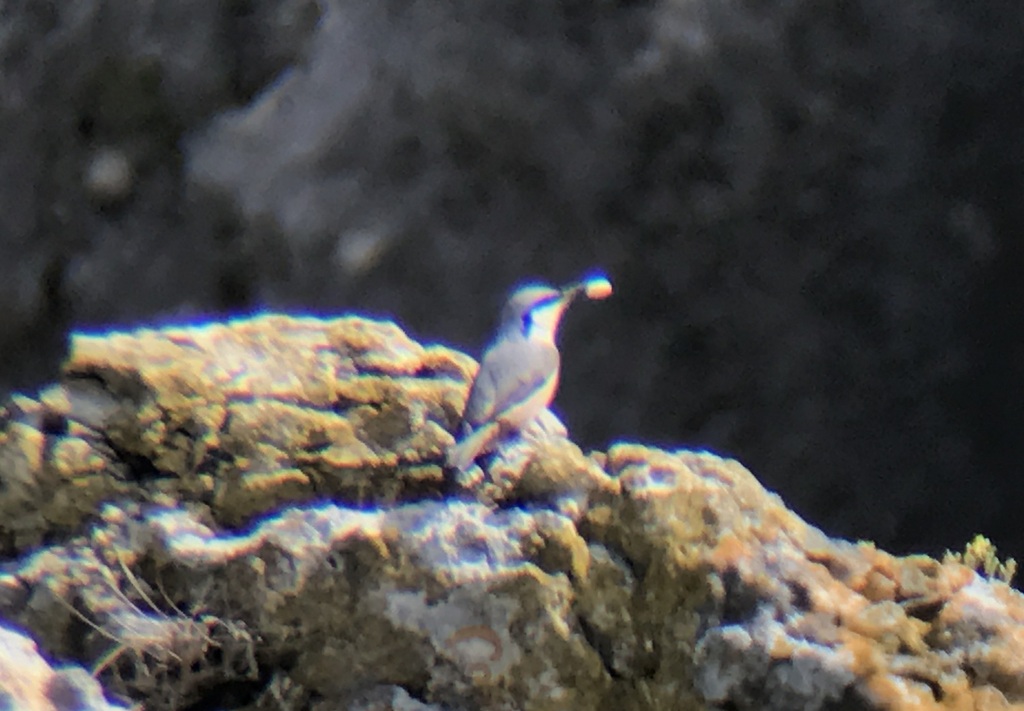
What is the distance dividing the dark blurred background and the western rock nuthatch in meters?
2.47

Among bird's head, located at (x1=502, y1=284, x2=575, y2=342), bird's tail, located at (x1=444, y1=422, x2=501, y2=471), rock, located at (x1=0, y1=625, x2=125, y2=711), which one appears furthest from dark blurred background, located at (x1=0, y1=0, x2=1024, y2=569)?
rock, located at (x1=0, y1=625, x2=125, y2=711)

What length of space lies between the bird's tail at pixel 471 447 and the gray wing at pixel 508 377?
0.02 m

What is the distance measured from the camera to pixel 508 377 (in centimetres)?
286

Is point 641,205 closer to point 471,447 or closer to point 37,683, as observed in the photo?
point 471,447

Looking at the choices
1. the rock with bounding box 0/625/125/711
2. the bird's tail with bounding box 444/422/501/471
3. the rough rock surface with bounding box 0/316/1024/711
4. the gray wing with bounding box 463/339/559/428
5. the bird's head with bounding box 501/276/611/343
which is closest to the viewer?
the rock with bounding box 0/625/125/711

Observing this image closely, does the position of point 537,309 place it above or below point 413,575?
above

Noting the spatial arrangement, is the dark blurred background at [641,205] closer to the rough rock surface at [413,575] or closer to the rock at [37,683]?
the rough rock surface at [413,575]

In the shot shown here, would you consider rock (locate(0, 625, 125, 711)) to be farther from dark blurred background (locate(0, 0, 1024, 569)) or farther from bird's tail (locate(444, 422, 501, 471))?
dark blurred background (locate(0, 0, 1024, 569))

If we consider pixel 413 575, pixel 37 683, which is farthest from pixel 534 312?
pixel 37 683

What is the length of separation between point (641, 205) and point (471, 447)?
3563 mm

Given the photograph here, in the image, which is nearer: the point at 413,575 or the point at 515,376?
the point at 413,575

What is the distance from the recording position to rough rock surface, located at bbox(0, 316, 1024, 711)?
7.64 feet

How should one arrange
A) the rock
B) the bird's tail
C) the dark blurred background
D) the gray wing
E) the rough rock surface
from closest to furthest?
1. the rock
2. the rough rock surface
3. the bird's tail
4. the gray wing
5. the dark blurred background

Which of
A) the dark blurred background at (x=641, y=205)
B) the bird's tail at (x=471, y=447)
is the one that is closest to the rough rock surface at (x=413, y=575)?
the bird's tail at (x=471, y=447)
